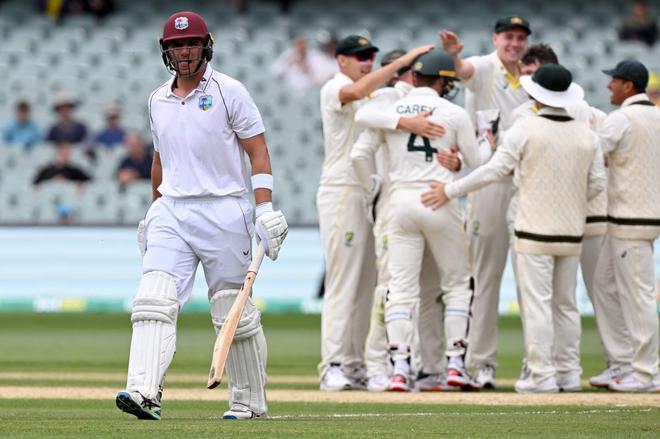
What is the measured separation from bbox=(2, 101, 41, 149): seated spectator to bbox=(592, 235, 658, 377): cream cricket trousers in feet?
40.6

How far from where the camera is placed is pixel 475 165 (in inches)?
386

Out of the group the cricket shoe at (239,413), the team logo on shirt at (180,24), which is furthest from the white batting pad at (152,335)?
the team logo on shirt at (180,24)

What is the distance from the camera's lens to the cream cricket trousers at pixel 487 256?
34.0 feet

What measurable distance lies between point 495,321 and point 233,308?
12.1ft

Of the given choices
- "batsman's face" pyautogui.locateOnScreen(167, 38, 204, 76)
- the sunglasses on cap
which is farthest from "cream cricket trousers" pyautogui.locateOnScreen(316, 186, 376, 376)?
"batsman's face" pyautogui.locateOnScreen(167, 38, 204, 76)

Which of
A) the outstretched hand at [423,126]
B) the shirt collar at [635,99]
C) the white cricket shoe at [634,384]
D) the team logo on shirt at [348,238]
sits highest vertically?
the shirt collar at [635,99]

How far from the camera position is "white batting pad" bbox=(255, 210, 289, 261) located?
23.6 feet

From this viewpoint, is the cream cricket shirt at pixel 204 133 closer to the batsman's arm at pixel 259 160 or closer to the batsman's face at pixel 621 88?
the batsman's arm at pixel 259 160

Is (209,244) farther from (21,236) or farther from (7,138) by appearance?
(7,138)

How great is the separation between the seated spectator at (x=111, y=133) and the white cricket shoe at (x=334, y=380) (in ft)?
36.4

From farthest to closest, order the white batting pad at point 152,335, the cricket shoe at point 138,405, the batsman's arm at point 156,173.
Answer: the batsman's arm at point 156,173, the white batting pad at point 152,335, the cricket shoe at point 138,405

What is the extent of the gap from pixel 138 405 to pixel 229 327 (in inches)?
23.5

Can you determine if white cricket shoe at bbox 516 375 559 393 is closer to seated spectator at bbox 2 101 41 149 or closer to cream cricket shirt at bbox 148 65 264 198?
cream cricket shirt at bbox 148 65 264 198

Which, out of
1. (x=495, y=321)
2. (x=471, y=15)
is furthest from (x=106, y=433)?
(x=471, y=15)
